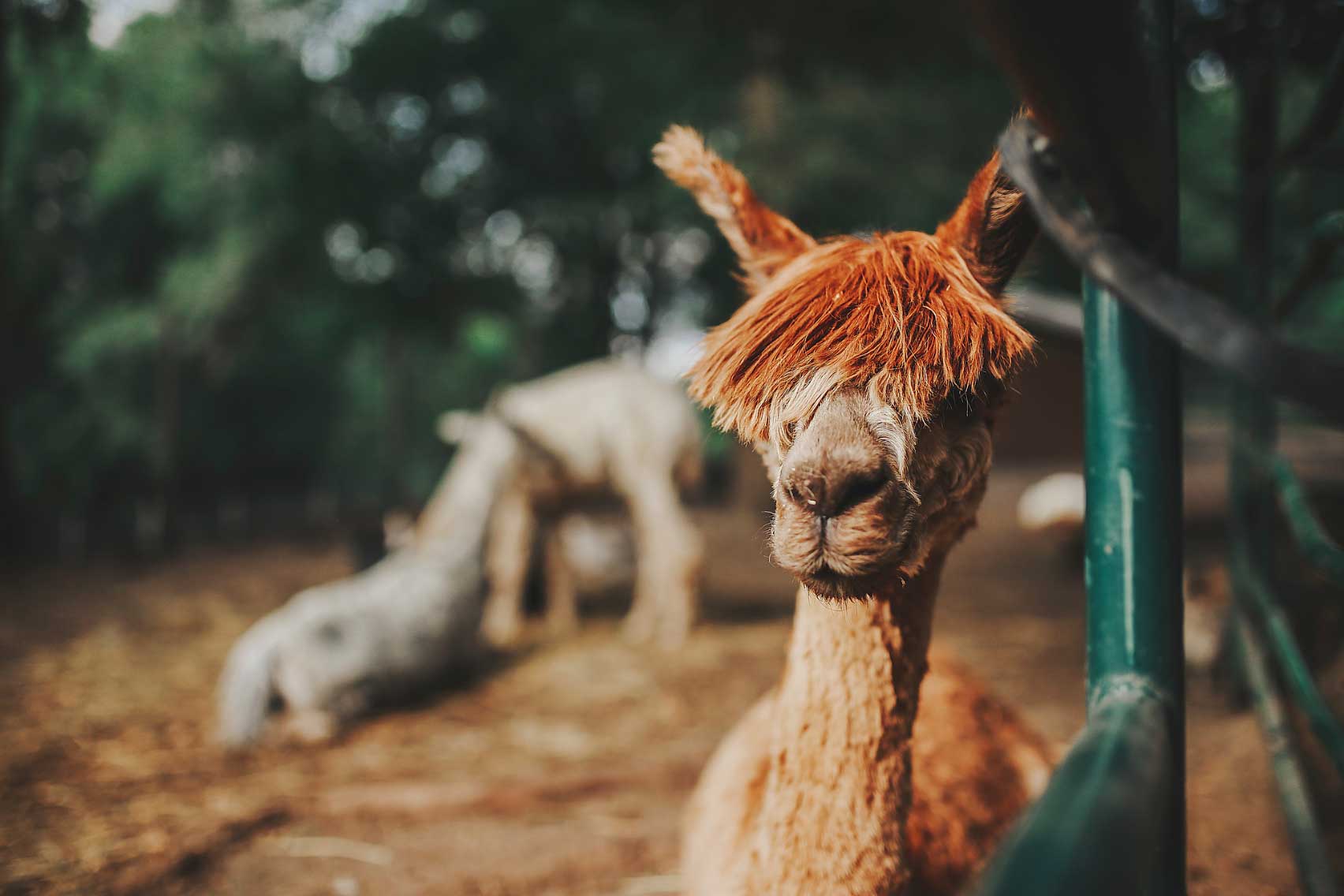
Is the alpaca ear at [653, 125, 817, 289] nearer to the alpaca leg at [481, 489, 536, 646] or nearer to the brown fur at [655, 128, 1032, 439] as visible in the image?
the brown fur at [655, 128, 1032, 439]

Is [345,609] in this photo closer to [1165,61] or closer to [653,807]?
[653,807]

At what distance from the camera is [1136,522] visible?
3.55ft

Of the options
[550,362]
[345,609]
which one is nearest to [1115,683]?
[345,609]

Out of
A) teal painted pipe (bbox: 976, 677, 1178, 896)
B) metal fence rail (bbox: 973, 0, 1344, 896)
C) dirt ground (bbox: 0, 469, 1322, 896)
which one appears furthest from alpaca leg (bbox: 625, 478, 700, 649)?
teal painted pipe (bbox: 976, 677, 1178, 896)

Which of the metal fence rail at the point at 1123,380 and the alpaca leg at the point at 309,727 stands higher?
the metal fence rail at the point at 1123,380

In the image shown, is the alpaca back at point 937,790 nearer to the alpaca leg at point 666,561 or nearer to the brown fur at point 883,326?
the brown fur at point 883,326

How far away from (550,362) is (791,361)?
16.8m

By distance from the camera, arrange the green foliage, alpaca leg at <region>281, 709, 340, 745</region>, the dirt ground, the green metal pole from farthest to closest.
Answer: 1. the green foliage
2. alpaca leg at <region>281, 709, 340, 745</region>
3. the dirt ground
4. the green metal pole

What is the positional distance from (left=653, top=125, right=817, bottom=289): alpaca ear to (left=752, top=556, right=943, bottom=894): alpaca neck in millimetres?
638

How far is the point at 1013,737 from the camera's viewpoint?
91.7 inches

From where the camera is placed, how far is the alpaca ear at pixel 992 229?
1.26 m

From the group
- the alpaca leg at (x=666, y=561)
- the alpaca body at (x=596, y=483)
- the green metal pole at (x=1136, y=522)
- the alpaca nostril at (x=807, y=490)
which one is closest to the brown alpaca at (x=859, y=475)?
the alpaca nostril at (x=807, y=490)

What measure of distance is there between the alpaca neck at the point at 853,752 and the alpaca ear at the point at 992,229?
0.50 meters

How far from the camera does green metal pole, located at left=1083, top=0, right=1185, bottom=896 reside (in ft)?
3.40
